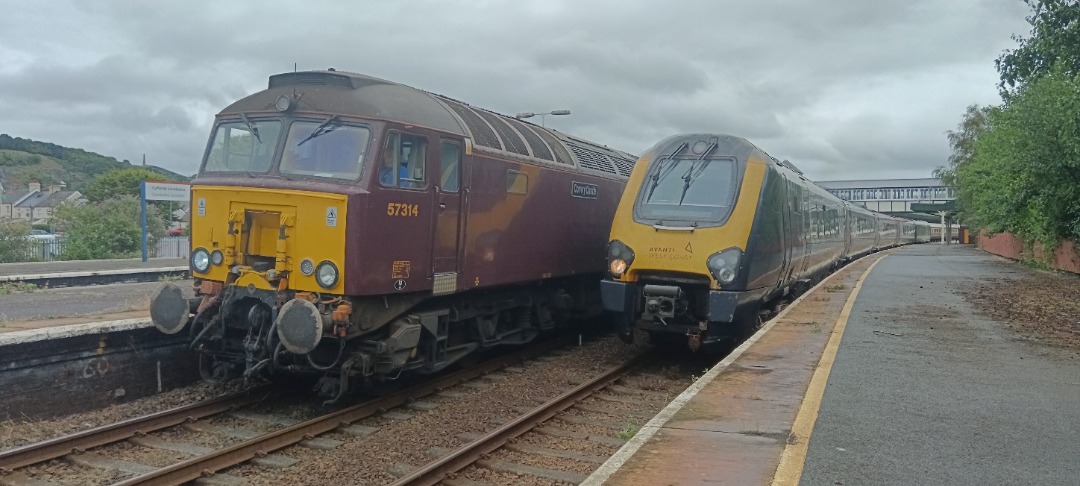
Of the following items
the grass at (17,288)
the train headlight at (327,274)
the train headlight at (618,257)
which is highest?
the train headlight at (618,257)

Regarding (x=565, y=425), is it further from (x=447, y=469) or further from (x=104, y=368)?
(x=104, y=368)

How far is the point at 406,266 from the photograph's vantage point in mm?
8109

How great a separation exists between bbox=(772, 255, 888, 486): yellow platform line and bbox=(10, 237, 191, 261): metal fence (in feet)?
→ 84.9

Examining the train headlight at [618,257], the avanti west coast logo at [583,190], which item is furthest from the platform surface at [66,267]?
the train headlight at [618,257]

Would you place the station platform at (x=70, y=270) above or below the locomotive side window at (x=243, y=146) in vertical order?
below

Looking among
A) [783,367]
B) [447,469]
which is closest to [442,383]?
[447,469]

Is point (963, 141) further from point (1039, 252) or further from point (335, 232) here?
point (335, 232)

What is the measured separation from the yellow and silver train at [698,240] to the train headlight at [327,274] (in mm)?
3902

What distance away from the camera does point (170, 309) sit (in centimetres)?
809

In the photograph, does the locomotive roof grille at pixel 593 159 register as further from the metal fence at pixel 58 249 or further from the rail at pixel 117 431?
the metal fence at pixel 58 249

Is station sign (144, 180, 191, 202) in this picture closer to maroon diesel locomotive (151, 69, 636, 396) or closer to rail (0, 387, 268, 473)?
maroon diesel locomotive (151, 69, 636, 396)

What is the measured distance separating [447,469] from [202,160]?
177 inches

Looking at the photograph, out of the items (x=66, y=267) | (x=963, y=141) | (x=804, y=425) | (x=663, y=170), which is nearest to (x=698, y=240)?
(x=663, y=170)

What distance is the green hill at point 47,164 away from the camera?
9750 centimetres
